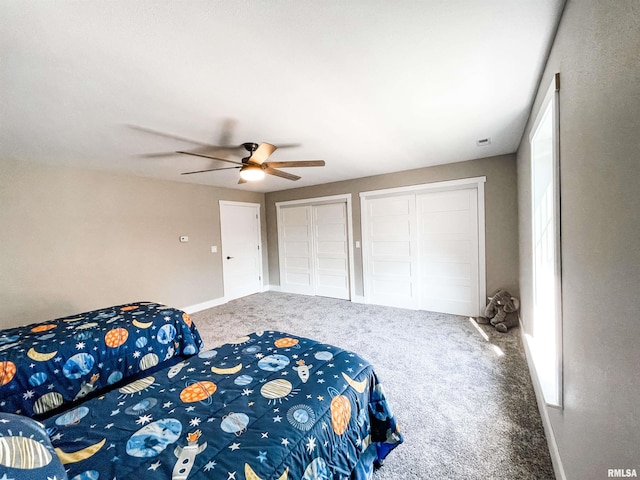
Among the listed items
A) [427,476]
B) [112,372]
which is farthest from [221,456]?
[112,372]

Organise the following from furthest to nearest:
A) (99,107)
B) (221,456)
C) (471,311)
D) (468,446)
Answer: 1. (471,311)
2. (99,107)
3. (468,446)
4. (221,456)

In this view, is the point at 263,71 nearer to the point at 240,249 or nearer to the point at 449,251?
the point at 449,251

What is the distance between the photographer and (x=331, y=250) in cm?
537

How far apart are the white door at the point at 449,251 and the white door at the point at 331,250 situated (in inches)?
58.2

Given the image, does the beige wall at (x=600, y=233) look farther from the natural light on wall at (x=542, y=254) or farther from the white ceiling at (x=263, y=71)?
the natural light on wall at (x=542, y=254)

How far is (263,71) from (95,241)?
11.9ft

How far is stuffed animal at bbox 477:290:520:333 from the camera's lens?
11.2 feet

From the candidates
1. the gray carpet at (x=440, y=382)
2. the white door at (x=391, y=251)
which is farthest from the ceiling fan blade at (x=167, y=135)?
the white door at (x=391, y=251)

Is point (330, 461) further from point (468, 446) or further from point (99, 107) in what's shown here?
point (99, 107)

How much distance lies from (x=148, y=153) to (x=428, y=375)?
12.6 feet

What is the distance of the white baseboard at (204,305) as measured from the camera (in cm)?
467

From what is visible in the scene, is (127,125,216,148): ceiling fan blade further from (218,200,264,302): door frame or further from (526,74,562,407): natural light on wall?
(526,74,562,407): natural light on wall

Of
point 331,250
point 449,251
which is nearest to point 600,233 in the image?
point 449,251

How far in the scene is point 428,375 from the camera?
2467mm
